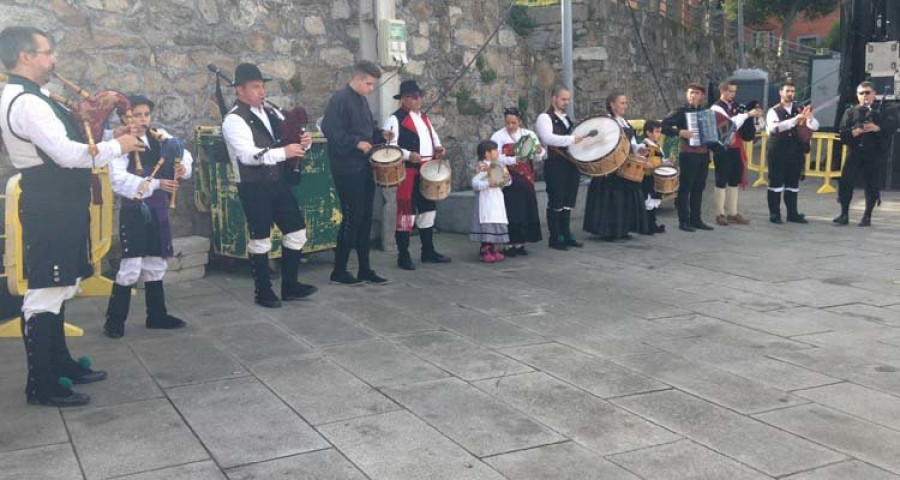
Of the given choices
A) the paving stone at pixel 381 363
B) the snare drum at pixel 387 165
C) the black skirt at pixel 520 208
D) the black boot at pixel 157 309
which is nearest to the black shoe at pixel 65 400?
the paving stone at pixel 381 363

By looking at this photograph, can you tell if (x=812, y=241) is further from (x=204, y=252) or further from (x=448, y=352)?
(x=204, y=252)

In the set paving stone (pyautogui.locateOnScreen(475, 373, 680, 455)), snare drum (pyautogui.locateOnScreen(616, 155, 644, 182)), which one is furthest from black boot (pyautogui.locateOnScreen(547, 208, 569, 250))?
paving stone (pyautogui.locateOnScreen(475, 373, 680, 455))

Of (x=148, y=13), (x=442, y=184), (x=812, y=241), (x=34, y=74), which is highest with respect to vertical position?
(x=148, y=13)

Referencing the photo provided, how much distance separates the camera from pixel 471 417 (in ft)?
14.9

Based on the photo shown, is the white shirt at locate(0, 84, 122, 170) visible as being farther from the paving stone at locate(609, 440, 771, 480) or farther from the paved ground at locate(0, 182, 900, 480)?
the paving stone at locate(609, 440, 771, 480)

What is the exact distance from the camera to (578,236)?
34.5ft

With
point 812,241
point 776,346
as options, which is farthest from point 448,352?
point 812,241

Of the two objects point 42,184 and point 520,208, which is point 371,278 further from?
point 42,184

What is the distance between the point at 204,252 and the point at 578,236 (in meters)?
4.44

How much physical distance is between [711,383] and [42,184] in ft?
12.6

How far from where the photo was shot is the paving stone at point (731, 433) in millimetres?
3969

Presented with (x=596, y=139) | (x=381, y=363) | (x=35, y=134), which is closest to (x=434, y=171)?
(x=596, y=139)

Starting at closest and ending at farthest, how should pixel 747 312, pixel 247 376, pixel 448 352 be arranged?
pixel 247 376 < pixel 448 352 < pixel 747 312

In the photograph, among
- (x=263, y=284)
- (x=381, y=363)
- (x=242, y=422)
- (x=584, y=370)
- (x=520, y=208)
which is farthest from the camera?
(x=520, y=208)
